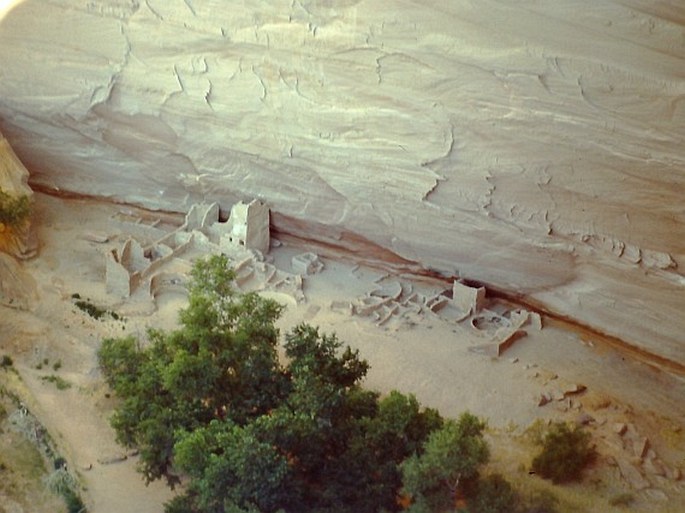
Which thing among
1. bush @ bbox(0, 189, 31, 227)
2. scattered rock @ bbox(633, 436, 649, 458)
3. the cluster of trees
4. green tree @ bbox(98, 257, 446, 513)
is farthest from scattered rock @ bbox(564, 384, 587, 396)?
bush @ bbox(0, 189, 31, 227)

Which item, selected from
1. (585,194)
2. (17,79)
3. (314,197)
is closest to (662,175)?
(585,194)

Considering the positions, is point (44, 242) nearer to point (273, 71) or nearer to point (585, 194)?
point (273, 71)

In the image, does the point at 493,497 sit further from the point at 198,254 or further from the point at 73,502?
the point at 198,254

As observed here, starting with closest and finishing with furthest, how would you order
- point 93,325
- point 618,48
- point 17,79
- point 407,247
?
point 618,48 → point 93,325 → point 407,247 → point 17,79

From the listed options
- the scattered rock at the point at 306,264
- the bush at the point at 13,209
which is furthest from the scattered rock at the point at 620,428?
the bush at the point at 13,209

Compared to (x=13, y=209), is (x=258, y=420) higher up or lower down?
lower down

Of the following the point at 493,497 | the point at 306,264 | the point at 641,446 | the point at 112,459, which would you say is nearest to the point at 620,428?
the point at 641,446
